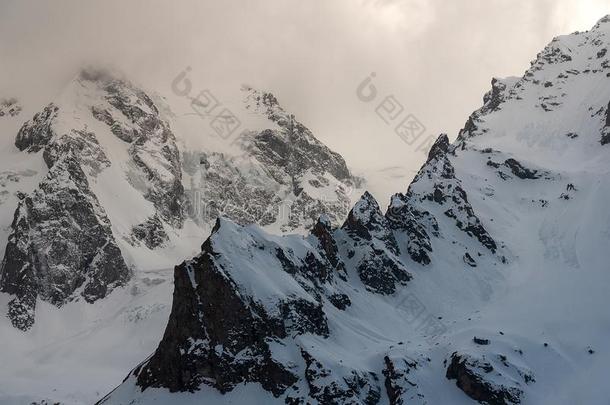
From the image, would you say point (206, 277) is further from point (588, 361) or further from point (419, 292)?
point (588, 361)

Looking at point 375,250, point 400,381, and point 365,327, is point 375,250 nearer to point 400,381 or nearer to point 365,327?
point 365,327

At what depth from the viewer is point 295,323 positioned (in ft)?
453

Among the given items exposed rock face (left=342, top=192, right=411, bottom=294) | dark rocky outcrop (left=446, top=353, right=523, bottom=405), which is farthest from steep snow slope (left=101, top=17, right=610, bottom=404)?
exposed rock face (left=342, top=192, right=411, bottom=294)

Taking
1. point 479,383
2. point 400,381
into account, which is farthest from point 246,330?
point 479,383

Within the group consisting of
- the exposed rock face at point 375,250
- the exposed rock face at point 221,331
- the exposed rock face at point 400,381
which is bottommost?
the exposed rock face at point 221,331

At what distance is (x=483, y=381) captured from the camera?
135500 millimetres

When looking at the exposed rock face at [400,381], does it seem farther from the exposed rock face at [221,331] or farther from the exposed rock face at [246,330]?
the exposed rock face at [221,331]

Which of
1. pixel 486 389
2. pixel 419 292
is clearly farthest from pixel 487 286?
pixel 486 389

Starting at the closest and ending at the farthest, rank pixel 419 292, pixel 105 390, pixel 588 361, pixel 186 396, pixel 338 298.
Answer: pixel 186 396, pixel 588 361, pixel 338 298, pixel 419 292, pixel 105 390

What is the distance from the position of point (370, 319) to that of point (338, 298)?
24.9 ft

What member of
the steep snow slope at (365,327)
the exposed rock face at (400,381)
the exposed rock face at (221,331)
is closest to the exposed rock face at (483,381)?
the steep snow slope at (365,327)

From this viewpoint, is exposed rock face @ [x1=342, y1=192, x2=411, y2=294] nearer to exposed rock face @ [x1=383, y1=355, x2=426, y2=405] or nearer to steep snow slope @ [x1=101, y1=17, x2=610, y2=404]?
steep snow slope @ [x1=101, y1=17, x2=610, y2=404]

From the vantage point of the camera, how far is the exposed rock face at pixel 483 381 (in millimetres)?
134613

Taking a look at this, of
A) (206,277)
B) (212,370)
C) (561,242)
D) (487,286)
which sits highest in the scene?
(561,242)
